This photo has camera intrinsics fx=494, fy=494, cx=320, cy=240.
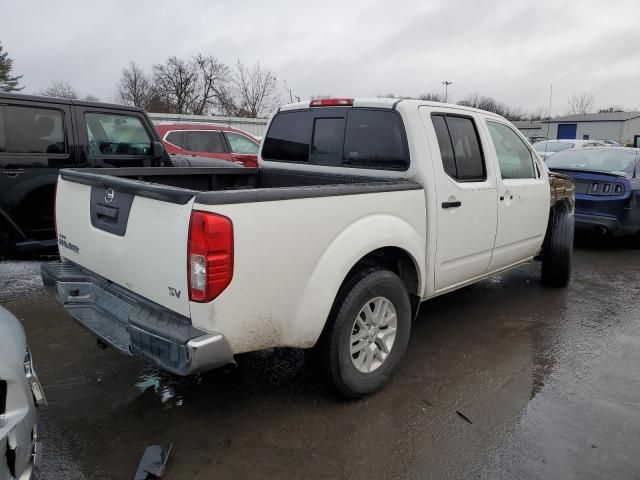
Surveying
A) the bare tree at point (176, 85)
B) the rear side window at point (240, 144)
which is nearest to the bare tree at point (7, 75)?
the bare tree at point (176, 85)

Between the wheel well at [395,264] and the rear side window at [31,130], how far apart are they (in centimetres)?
394

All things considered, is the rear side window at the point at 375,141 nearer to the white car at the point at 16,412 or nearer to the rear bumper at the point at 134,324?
the rear bumper at the point at 134,324

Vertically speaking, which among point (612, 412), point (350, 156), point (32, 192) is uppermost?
point (350, 156)

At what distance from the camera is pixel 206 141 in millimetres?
9938

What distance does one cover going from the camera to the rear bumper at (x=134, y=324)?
2.34 metres

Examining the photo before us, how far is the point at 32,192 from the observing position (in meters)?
5.19

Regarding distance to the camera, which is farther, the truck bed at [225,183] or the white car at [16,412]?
the truck bed at [225,183]

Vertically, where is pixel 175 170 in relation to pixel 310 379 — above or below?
above

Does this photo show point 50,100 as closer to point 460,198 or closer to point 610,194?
point 460,198

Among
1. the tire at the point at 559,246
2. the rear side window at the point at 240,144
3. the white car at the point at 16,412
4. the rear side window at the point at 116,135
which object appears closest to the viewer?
the white car at the point at 16,412

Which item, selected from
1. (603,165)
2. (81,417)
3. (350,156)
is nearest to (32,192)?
(81,417)

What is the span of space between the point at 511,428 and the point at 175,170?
304cm

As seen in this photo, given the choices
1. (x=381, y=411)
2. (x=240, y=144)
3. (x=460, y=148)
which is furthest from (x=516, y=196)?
(x=240, y=144)

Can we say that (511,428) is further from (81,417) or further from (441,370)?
(81,417)
